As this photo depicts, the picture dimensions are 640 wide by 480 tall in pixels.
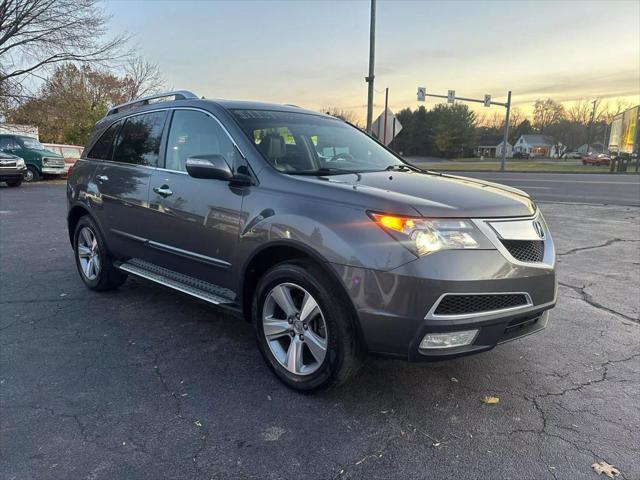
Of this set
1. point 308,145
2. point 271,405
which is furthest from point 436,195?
point 271,405

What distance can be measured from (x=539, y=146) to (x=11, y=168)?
106m

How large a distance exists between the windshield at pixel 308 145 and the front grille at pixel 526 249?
1286 mm

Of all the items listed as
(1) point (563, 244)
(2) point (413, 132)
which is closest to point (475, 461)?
(1) point (563, 244)

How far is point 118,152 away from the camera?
461 centimetres

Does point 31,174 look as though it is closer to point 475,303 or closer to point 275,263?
point 275,263

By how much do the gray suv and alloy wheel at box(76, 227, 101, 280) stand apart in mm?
666

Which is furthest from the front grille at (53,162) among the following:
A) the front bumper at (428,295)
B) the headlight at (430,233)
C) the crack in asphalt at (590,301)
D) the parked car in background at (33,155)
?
the headlight at (430,233)

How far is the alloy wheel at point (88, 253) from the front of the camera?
16.0 ft

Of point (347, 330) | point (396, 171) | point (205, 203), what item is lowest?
point (347, 330)

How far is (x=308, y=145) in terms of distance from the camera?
11.7 ft

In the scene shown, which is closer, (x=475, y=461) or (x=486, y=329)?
(x=475, y=461)

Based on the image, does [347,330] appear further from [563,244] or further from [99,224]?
[563,244]

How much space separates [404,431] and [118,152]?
12.2 ft

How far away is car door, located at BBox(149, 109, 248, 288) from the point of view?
3.26 m
